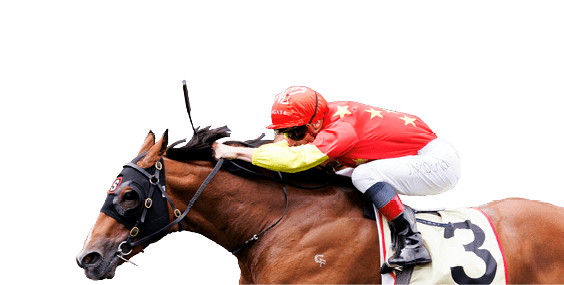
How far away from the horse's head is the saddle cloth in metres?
2.31

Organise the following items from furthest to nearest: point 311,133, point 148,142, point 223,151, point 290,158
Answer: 1. point 311,133
2. point 148,142
3. point 223,151
4. point 290,158

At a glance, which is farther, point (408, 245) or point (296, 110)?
point (296, 110)

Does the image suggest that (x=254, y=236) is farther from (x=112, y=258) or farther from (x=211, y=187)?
Answer: (x=112, y=258)

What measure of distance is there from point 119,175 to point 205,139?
95cm

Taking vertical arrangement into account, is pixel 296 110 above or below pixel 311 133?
above

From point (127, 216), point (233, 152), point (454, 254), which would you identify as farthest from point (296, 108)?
point (454, 254)

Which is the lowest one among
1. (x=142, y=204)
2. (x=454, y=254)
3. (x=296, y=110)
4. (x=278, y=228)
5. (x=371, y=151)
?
(x=454, y=254)

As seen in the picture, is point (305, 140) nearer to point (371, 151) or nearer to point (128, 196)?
point (371, 151)

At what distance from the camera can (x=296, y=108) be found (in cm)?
582

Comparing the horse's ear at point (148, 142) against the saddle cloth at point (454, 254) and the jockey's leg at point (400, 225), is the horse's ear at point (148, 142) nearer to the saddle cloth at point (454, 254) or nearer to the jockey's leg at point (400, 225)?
the jockey's leg at point (400, 225)

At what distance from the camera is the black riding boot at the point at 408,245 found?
560cm

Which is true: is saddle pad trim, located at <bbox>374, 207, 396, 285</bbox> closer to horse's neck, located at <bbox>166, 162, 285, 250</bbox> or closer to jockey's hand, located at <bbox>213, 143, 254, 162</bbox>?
horse's neck, located at <bbox>166, 162, 285, 250</bbox>

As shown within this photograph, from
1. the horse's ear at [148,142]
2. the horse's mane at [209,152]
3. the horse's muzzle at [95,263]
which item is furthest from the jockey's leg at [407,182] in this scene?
the horse's muzzle at [95,263]

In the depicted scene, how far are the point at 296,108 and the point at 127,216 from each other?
6.64 ft
